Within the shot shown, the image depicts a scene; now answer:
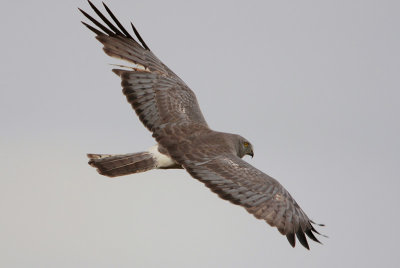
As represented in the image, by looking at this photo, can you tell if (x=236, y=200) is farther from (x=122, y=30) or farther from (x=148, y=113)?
(x=122, y=30)

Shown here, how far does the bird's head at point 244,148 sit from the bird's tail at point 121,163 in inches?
61.3

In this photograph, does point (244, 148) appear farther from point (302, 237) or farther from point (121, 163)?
point (302, 237)

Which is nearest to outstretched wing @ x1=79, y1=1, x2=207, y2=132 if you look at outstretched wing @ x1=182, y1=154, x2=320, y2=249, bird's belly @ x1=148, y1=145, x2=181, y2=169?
bird's belly @ x1=148, y1=145, x2=181, y2=169

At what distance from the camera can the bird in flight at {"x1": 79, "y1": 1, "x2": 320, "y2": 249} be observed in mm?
10000

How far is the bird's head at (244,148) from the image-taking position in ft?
39.5

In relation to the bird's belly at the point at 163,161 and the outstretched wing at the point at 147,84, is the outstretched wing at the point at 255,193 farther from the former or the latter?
the outstretched wing at the point at 147,84

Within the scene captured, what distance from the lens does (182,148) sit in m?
11.0

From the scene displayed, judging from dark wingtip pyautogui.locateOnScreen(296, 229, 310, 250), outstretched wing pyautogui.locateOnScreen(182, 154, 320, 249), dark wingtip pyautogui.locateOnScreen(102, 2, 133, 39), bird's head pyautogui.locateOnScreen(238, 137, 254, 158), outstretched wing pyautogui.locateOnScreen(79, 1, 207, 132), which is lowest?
dark wingtip pyautogui.locateOnScreen(296, 229, 310, 250)

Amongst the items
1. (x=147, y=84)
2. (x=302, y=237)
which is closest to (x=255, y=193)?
(x=302, y=237)

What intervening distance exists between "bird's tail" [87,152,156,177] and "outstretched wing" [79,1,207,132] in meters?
0.62

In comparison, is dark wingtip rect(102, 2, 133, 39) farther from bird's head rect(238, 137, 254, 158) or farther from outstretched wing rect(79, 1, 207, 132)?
bird's head rect(238, 137, 254, 158)

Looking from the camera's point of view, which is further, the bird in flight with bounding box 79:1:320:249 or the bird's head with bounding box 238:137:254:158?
the bird's head with bounding box 238:137:254:158

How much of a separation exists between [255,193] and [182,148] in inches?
57.2

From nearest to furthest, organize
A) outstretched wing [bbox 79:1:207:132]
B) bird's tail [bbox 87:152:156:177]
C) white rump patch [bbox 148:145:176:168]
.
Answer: bird's tail [bbox 87:152:156:177], white rump patch [bbox 148:145:176:168], outstretched wing [bbox 79:1:207:132]
